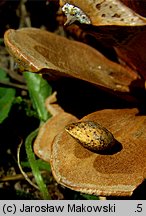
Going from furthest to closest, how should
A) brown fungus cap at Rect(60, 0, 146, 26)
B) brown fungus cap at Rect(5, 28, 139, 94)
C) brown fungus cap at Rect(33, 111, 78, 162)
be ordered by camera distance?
brown fungus cap at Rect(33, 111, 78, 162), brown fungus cap at Rect(5, 28, 139, 94), brown fungus cap at Rect(60, 0, 146, 26)

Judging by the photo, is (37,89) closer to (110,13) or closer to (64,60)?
(64,60)

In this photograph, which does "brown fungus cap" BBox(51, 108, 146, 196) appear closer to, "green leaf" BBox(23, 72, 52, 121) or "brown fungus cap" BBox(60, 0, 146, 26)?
"brown fungus cap" BBox(60, 0, 146, 26)

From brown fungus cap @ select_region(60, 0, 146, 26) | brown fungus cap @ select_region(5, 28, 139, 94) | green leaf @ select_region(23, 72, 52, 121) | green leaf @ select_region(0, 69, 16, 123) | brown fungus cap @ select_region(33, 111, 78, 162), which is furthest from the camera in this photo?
green leaf @ select_region(23, 72, 52, 121)

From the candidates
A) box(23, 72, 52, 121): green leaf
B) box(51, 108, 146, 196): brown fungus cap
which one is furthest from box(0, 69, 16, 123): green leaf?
box(51, 108, 146, 196): brown fungus cap

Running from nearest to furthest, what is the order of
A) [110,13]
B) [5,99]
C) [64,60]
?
1. [110,13]
2. [64,60]
3. [5,99]

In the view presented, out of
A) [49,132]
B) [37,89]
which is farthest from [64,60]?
[37,89]

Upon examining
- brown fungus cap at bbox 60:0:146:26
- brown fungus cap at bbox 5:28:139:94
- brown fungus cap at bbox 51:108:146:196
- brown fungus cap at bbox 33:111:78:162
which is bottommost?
brown fungus cap at bbox 33:111:78:162
